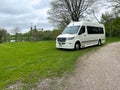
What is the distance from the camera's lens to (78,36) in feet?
59.2

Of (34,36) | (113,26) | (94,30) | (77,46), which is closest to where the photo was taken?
(77,46)

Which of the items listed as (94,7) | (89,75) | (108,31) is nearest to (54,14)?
(94,7)

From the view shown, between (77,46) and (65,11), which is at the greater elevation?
(65,11)

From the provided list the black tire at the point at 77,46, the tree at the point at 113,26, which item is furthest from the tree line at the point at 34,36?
the black tire at the point at 77,46

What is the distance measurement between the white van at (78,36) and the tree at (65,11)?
18720mm

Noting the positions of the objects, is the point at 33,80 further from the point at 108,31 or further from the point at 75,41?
the point at 108,31

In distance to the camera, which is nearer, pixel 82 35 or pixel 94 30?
pixel 82 35

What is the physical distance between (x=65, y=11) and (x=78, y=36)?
22.7 metres

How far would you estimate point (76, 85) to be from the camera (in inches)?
269

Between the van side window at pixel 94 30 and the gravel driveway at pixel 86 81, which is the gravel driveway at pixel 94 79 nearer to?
the gravel driveway at pixel 86 81

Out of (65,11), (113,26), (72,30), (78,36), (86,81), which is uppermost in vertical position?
(65,11)

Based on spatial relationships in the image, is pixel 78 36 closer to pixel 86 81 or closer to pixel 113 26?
pixel 86 81

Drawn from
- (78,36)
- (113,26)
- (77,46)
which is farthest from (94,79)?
(113,26)

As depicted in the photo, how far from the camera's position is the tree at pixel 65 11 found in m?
39.8
